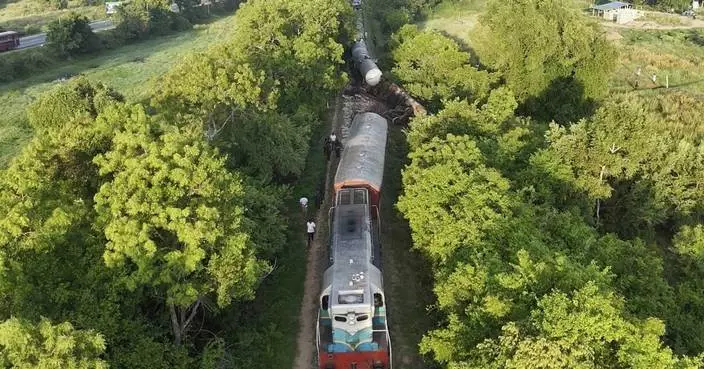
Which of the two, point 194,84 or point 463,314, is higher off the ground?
point 194,84

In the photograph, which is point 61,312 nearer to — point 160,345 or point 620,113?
point 160,345

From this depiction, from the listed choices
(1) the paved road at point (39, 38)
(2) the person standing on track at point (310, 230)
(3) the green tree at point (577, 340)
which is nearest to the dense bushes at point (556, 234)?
(3) the green tree at point (577, 340)

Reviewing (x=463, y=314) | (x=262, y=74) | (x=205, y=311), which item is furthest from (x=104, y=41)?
(x=463, y=314)

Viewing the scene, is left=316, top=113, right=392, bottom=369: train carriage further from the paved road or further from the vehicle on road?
the paved road

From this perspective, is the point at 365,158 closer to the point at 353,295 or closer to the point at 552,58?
the point at 353,295

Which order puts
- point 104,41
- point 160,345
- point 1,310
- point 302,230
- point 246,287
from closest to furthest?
point 1,310, point 160,345, point 246,287, point 302,230, point 104,41

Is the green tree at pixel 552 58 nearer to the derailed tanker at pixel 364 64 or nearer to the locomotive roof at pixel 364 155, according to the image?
the derailed tanker at pixel 364 64
